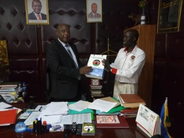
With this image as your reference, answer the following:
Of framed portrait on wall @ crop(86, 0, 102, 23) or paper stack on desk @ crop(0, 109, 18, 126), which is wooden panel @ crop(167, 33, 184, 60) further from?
paper stack on desk @ crop(0, 109, 18, 126)

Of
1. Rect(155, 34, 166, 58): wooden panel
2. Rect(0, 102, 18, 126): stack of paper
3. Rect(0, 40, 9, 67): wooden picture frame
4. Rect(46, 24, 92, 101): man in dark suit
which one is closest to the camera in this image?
Rect(0, 102, 18, 126): stack of paper

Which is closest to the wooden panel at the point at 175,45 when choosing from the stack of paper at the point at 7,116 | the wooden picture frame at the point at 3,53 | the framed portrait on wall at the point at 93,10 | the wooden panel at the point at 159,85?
the wooden panel at the point at 159,85

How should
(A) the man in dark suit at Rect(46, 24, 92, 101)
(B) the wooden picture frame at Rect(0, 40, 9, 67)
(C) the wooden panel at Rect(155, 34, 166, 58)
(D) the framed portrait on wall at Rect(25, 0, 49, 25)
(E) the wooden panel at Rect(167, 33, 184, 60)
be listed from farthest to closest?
(D) the framed portrait on wall at Rect(25, 0, 49, 25) < (B) the wooden picture frame at Rect(0, 40, 9, 67) < (C) the wooden panel at Rect(155, 34, 166, 58) < (E) the wooden panel at Rect(167, 33, 184, 60) < (A) the man in dark suit at Rect(46, 24, 92, 101)

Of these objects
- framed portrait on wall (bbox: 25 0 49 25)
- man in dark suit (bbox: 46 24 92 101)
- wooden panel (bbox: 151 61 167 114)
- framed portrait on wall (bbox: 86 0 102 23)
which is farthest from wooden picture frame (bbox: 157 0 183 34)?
framed portrait on wall (bbox: 25 0 49 25)

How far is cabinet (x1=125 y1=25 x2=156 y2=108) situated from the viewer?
2.30 metres

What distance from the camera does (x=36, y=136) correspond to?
3.09 feet

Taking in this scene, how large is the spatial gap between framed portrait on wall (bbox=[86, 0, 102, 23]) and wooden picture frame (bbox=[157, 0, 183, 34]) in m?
1.07

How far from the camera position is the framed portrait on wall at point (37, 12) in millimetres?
2754

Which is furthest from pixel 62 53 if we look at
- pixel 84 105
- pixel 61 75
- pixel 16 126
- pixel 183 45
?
pixel 183 45

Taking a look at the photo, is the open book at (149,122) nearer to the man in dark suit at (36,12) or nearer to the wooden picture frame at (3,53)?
the wooden picture frame at (3,53)

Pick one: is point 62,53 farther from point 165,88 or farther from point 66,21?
point 165,88

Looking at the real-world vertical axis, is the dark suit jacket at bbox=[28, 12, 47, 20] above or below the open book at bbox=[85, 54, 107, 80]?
above

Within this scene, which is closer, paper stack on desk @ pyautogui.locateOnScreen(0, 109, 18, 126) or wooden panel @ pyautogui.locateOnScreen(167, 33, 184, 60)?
paper stack on desk @ pyautogui.locateOnScreen(0, 109, 18, 126)

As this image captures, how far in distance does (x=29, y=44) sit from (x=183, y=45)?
2588 mm
